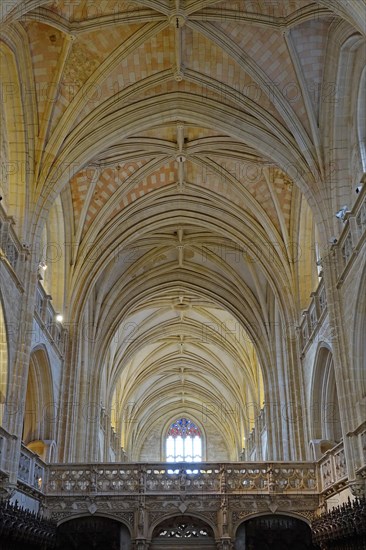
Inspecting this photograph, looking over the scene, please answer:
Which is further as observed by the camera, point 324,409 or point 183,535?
point 324,409

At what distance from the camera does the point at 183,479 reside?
15430 millimetres

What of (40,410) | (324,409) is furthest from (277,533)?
(40,410)

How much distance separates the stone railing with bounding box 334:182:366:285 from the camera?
40.9ft

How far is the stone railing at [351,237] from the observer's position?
12471mm

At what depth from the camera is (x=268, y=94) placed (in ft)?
51.8

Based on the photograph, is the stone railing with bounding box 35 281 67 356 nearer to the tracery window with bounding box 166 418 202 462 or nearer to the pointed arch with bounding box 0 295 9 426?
the pointed arch with bounding box 0 295 9 426

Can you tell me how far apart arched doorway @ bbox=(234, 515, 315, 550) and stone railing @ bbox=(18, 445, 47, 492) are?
5.12 meters

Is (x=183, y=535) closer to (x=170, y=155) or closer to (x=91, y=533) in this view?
(x=91, y=533)

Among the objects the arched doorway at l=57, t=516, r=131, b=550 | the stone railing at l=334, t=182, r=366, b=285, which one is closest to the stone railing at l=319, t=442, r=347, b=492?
the stone railing at l=334, t=182, r=366, b=285

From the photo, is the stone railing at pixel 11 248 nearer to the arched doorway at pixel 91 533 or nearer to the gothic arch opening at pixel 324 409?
the arched doorway at pixel 91 533

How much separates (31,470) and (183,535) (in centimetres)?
418

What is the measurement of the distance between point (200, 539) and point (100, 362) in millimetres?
9768

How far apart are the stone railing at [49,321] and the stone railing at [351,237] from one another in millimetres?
7723

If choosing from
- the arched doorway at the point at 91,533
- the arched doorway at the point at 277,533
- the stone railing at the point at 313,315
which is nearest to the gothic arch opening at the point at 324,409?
the stone railing at the point at 313,315
